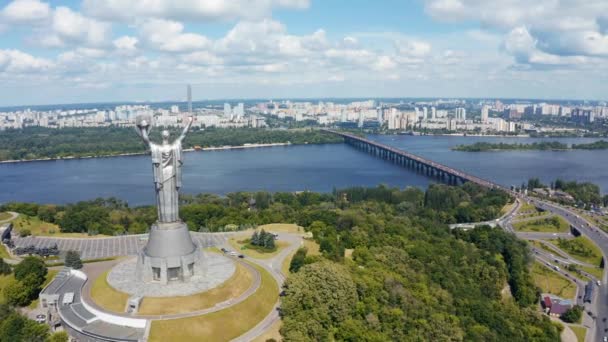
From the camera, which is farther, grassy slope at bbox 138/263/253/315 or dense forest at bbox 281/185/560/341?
dense forest at bbox 281/185/560/341

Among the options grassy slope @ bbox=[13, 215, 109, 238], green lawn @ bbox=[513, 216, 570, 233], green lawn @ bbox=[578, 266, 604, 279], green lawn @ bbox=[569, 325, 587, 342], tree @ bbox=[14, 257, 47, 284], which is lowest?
green lawn @ bbox=[569, 325, 587, 342]

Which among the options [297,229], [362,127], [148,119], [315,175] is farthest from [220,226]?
[362,127]

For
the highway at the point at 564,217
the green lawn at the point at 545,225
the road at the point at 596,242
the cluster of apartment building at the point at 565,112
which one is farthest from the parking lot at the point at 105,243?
the cluster of apartment building at the point at 565,112

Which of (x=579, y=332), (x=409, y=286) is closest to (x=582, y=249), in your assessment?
(x=579, y=332)

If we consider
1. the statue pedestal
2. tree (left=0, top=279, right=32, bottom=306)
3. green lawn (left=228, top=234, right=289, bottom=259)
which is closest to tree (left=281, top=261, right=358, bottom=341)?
the statue pedestal

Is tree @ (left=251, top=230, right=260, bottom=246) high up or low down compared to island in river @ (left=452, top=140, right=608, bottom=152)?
down

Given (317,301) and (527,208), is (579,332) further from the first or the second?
(527,208)

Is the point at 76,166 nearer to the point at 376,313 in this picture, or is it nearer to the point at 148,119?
the point at 148,119

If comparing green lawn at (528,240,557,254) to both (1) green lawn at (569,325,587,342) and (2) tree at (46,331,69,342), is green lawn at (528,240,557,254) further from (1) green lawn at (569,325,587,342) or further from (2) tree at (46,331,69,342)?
(2) tree at (46,331,69,342)
